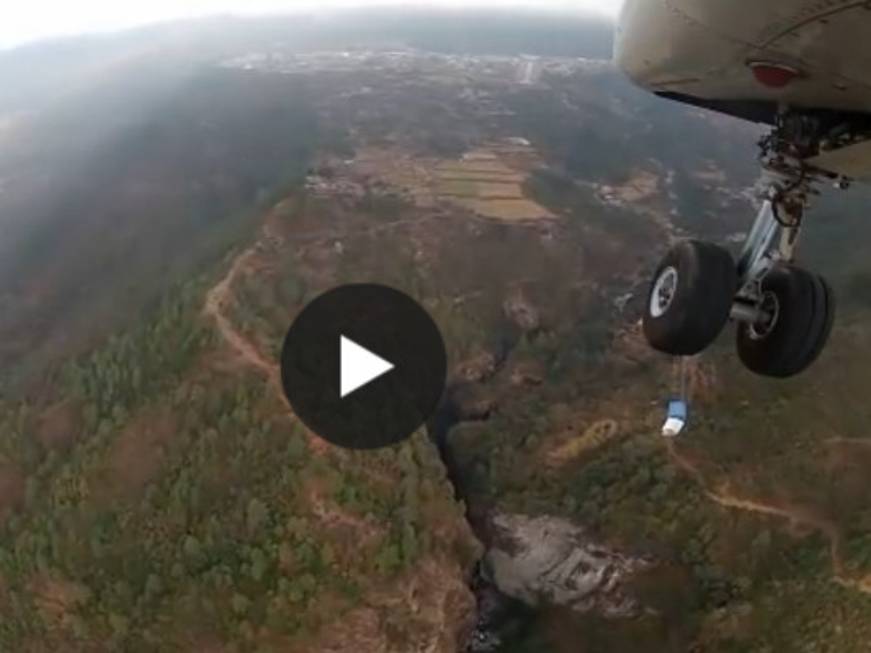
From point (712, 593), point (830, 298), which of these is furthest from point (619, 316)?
point (830, 298)

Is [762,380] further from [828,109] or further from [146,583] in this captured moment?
[828,109]

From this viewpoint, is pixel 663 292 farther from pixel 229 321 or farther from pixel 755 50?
pixel 229 321

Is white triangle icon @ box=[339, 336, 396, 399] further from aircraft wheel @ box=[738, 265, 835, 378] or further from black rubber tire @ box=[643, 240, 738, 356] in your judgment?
black rubber tire @ box=[643, 240, 738, 356]

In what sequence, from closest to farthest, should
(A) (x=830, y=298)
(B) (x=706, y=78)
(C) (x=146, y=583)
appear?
(B) (x=706, y=78) → (A) (x=830, y=298) → (C) (x=146, y=583)
